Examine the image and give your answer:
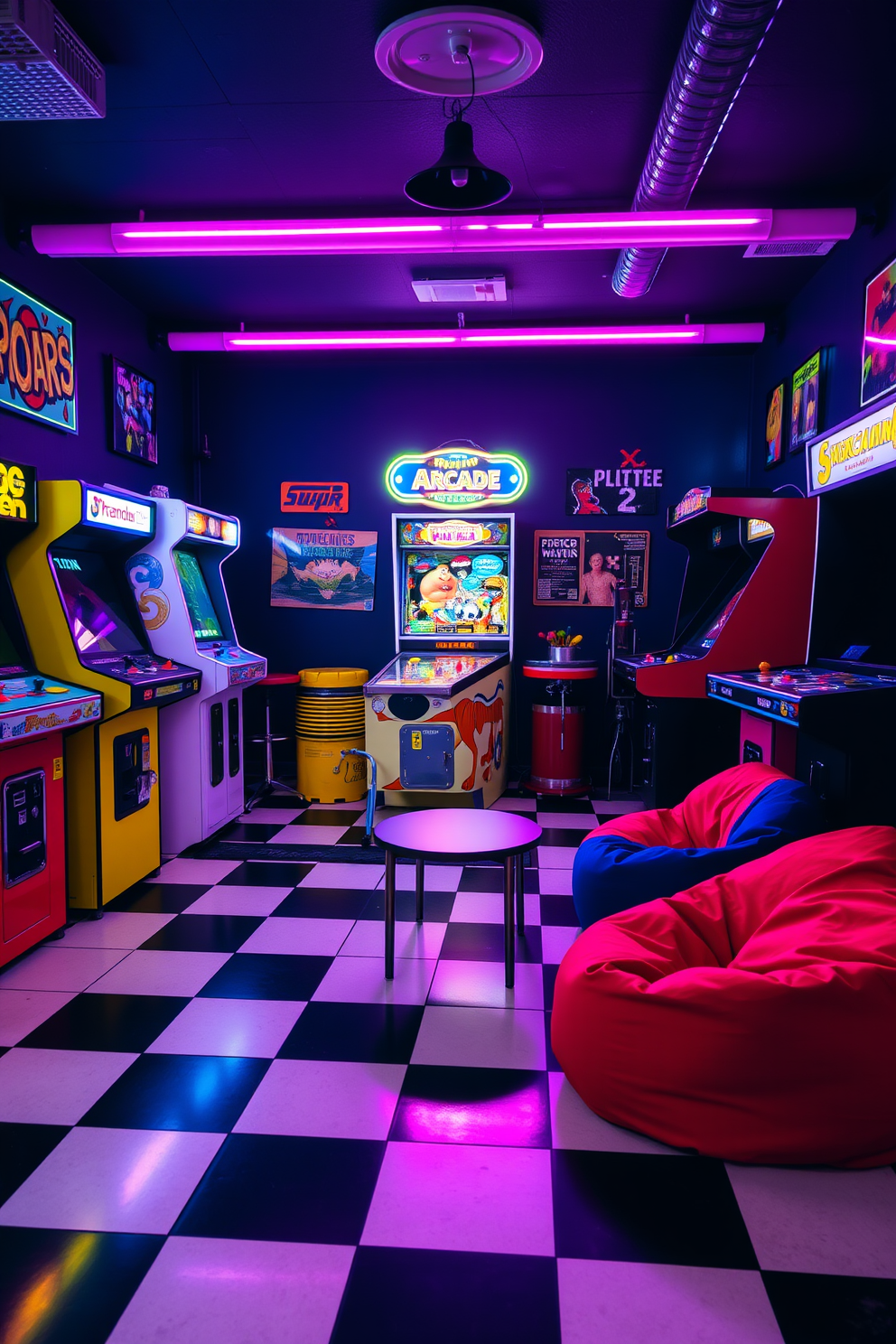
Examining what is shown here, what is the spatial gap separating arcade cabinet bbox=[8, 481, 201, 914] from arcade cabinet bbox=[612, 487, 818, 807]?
2559 mm

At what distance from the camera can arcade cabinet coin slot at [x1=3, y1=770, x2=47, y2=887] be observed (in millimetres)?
2924

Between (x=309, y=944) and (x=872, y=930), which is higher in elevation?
(x=872, y=930)

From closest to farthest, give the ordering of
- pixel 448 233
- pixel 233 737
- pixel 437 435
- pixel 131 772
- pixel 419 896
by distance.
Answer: pixel 419 896 < pixel 131 772 < pixel 448 233 < pixel 233 737 < pixel 437 435

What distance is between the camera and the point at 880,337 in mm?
3840

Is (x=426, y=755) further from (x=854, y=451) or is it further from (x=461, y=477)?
(x=854, y=451)

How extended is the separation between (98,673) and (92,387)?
236 cm

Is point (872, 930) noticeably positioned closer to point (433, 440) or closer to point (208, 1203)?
point (208, 1203)

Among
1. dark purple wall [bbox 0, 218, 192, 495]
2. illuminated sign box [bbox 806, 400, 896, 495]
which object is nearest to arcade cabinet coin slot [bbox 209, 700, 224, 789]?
dark purple wall [bbox 0, 218, 192, 495]

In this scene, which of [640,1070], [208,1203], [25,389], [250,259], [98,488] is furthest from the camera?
[250,259]

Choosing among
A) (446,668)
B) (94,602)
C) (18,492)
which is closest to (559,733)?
(446,668)

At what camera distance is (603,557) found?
20.3 ft

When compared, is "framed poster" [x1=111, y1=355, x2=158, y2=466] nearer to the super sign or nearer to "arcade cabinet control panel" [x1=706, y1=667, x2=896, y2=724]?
the super sign

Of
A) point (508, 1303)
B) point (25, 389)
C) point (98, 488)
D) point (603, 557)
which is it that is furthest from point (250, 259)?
point (508, 1303)

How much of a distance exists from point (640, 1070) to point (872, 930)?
2.23 ft
